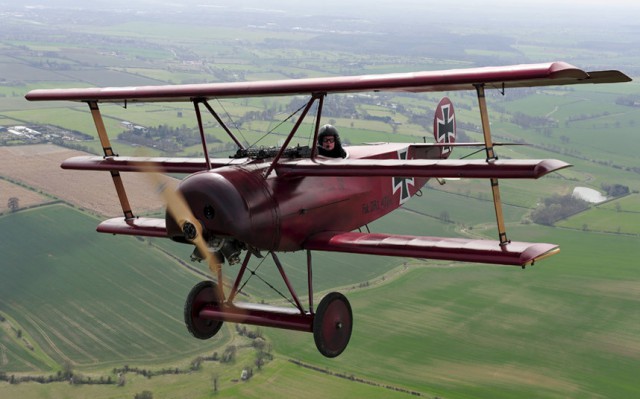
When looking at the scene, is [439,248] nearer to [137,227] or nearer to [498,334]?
[137,227]

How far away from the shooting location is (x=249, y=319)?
1470 centimetres

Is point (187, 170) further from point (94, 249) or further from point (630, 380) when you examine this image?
point (94, 249)

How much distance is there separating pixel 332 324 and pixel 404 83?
Result: 470 centimetres

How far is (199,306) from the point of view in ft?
50.4

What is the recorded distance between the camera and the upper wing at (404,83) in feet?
38.6

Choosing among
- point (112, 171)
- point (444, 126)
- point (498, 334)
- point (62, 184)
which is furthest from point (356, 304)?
point (112, 171)

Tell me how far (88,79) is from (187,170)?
137m

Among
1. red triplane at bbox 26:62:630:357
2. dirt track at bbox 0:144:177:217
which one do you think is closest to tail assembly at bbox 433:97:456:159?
red triplane at bbox 26:62:630:357

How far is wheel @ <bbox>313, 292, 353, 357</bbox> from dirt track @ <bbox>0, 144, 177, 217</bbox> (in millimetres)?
51595

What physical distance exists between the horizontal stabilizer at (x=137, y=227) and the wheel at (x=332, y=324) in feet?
13.0

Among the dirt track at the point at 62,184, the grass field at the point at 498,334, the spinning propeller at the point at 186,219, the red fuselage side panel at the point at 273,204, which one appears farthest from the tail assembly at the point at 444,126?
the dirt track at the point at 62,184

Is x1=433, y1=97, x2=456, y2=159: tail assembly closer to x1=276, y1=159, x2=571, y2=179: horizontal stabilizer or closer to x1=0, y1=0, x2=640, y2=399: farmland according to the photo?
x1=276, y1=159, x2=571, y2=179: horizontal stabilizer

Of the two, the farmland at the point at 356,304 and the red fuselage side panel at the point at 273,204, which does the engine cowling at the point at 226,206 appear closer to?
the red fuselage side panel at the point at 273,204

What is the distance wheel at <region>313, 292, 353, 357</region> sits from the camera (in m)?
14.4
